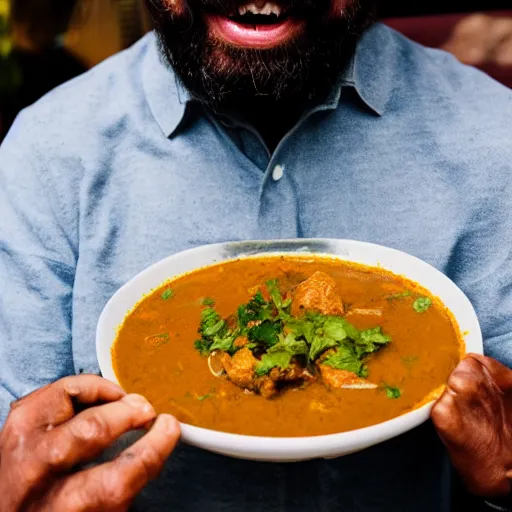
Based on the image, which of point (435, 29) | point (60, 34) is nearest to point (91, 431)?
point (435, 29)

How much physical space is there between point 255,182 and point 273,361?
Answer: 2.67ft

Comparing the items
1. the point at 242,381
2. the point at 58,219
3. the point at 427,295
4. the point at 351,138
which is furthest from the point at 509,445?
the point at 58,219

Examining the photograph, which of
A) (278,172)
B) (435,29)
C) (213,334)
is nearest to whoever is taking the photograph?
(213,334)

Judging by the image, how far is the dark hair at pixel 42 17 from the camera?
4.33 m

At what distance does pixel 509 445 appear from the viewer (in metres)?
1.61

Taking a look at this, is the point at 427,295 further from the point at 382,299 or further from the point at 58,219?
the point at 58,219

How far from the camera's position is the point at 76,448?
1.39m

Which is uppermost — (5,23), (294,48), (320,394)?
(294,48)

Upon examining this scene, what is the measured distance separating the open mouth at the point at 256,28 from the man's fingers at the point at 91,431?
0.97 metres

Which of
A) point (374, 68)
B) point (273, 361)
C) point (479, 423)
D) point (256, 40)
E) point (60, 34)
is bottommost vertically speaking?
point (60, 34)

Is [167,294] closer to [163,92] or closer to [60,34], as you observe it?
[163,92]

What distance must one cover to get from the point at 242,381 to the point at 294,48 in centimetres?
94

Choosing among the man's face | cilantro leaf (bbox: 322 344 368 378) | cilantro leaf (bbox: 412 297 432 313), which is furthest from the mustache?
cilantro leaf (bbox: 322 344 368 378)

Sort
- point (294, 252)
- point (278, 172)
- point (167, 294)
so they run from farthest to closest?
point (278, 172) → point (294, 252) → point (167, 294)
